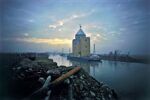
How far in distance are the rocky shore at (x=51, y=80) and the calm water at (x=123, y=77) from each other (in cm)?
7

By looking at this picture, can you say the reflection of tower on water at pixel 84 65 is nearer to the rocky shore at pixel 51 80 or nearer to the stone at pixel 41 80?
the rocky shore at pixel 51 80

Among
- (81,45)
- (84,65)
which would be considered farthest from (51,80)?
(81,45)

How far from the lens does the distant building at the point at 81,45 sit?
2.73 m

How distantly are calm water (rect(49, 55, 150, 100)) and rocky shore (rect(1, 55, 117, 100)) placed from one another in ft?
0.22

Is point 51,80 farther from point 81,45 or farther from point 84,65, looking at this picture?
point 81,45

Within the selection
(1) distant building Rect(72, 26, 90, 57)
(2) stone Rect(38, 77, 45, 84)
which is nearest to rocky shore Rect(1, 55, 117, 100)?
(2) stone Rect(38, 77, 45, 84)

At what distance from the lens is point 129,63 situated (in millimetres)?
2799

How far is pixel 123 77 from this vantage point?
Result: 268 cm

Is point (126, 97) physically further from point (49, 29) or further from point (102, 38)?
point (49, 29)

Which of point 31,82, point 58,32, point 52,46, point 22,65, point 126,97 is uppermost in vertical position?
point 58,32

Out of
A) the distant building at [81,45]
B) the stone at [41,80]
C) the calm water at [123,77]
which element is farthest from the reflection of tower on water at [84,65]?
the stone at [41,80]

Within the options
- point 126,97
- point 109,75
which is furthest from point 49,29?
point 126,97

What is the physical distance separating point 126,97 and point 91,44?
0.73m

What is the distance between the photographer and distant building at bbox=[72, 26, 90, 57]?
2.73 meters
